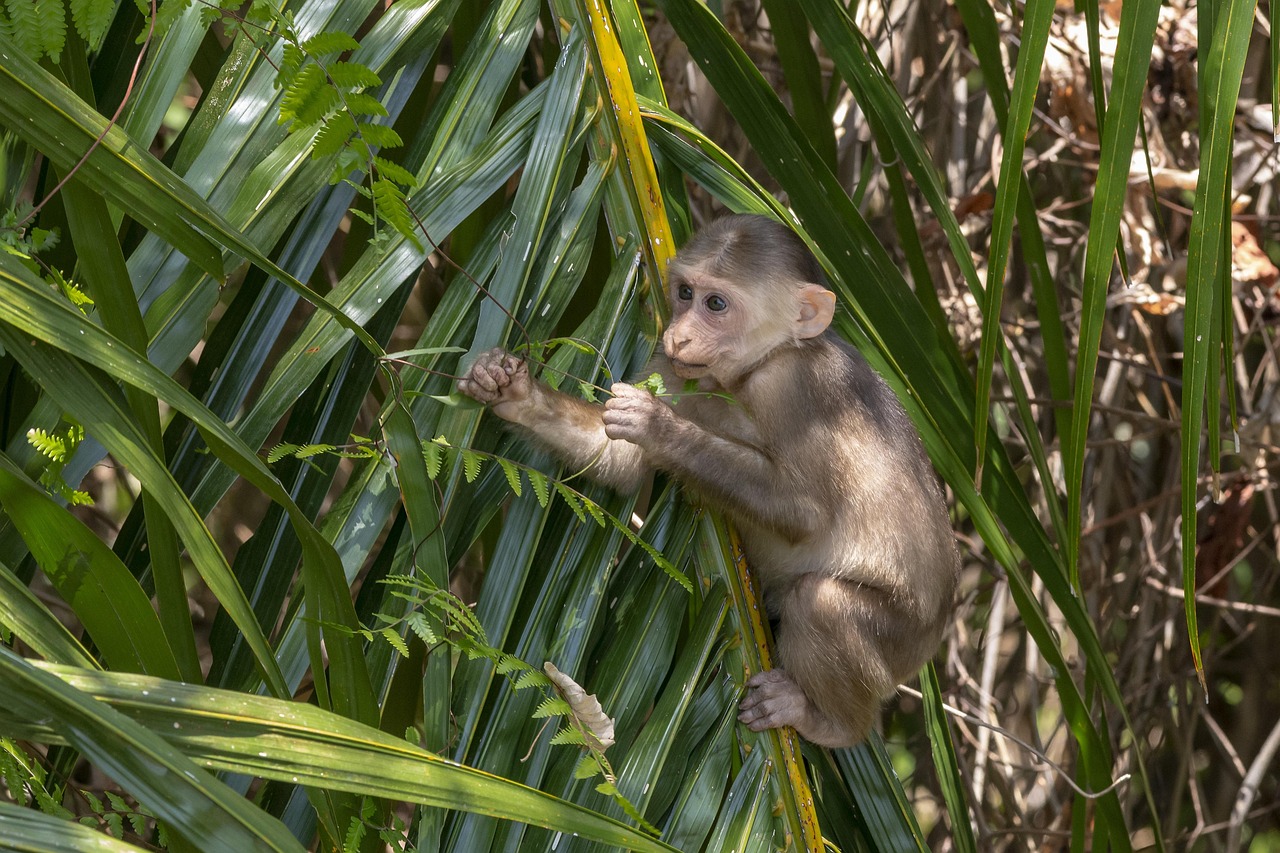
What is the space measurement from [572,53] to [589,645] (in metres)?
1.20

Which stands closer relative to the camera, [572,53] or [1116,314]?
[572,53]

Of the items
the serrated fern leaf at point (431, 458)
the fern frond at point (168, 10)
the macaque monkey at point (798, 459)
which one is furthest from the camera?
the macaque monkey at point (798, 459)

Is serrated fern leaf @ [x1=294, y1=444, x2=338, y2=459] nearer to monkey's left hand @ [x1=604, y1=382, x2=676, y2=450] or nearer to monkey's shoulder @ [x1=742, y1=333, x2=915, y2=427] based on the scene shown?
monkey's left hand @ [x1=604, y1=382, x2=676, y2=450]

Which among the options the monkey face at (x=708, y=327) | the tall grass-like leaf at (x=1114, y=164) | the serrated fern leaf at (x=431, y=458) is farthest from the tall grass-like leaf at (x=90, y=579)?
the tall grass-like leaf at (x=1114, y=164)

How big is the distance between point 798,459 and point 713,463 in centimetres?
37

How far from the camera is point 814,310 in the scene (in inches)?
130

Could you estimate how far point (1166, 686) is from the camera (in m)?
5.84

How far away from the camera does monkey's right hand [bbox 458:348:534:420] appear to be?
247 cm

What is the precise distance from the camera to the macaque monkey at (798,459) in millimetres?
2885

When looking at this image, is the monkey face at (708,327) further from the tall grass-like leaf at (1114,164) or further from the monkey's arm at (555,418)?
the tall grass-like leaf at (1114,164)

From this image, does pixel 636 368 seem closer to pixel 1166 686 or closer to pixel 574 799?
pixel 574 799

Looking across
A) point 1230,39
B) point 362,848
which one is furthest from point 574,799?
point 1230,39

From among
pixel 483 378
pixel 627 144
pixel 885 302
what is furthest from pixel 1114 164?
pixel 483 378

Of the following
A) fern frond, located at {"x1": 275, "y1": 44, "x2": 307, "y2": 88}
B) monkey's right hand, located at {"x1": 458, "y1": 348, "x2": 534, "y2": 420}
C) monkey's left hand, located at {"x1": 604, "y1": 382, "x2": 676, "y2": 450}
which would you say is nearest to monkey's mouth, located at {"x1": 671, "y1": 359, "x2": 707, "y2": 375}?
monkey's left hand, located at {"x1": 604, "y1": 382, "x2": 676, "y2": 450}
